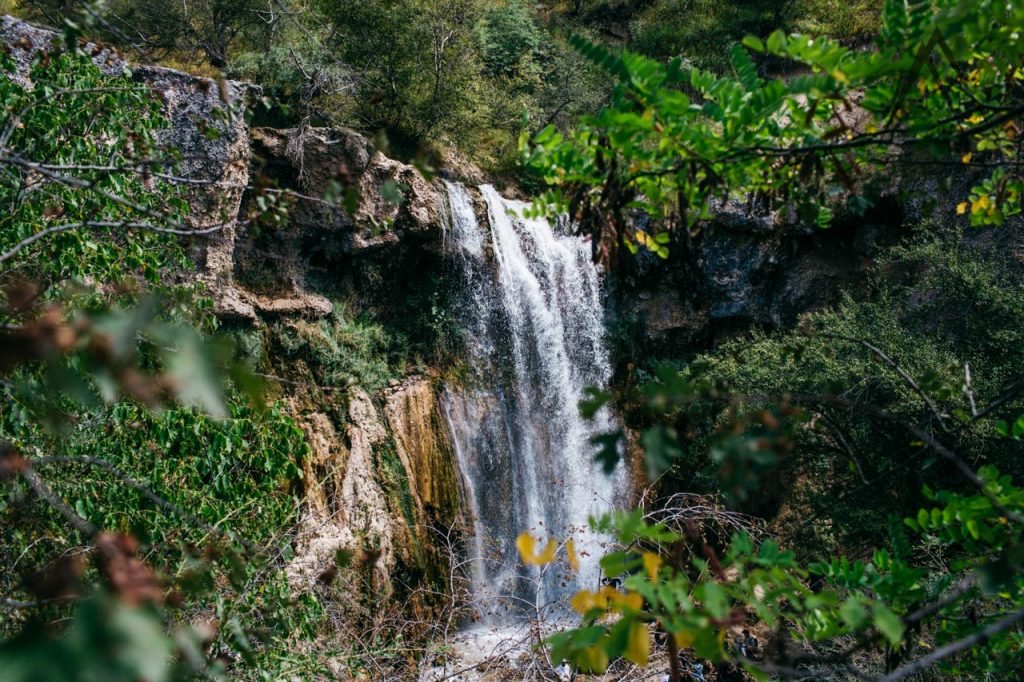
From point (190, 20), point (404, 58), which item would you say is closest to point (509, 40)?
point (404, 58)

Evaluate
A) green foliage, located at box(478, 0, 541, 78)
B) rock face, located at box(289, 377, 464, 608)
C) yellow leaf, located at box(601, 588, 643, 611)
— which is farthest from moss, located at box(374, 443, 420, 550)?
green foliage, located at box(478, 0, 541, 78)

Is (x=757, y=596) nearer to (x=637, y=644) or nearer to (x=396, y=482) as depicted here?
(x=637, y=644)

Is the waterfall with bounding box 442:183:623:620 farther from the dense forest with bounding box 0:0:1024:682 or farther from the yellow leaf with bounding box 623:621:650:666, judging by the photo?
the yellow leaf with bounding box 623:621:650:666

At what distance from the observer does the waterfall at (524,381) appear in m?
9.88

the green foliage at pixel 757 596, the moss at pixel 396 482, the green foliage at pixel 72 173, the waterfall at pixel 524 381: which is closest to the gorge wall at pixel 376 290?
the moss at pixel 396 482

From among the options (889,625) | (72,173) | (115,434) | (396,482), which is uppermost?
(72,173)

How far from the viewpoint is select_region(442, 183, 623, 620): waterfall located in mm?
9883

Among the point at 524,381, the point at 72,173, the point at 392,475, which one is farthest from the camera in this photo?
the point at 524,381

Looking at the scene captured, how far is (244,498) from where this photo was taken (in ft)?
14.0

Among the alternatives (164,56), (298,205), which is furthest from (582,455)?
(164,56)

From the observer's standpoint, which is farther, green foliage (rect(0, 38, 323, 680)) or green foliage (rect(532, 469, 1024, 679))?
green foliage (rect(0, 38, 323, 680))

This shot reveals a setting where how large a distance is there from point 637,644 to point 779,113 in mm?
1540

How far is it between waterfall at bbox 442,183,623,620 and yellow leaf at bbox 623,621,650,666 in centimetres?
858

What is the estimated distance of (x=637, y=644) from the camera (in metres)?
1.04
